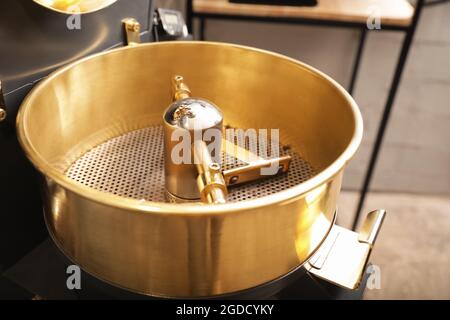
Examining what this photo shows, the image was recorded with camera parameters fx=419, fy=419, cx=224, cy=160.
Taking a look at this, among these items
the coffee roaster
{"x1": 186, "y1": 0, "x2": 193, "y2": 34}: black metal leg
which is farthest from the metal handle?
{"x1": 186, "y1": 0, "x2": 193, "y2": 34}: black metal leg

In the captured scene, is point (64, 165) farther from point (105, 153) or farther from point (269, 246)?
point (269, 246)

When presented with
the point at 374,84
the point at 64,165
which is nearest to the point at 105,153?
the point at 64,165

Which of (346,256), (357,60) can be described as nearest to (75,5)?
(346,256)

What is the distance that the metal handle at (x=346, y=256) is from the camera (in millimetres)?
513

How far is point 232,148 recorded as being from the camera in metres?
0.69

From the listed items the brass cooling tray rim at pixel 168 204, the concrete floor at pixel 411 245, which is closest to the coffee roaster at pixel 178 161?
the brass cooling tray rim at pixel 168 204

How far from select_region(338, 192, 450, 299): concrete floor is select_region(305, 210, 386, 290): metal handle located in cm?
104

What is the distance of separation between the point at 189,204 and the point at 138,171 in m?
0.26

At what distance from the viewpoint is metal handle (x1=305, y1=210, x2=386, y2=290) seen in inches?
20.2

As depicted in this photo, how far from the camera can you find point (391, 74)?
1.72 metres

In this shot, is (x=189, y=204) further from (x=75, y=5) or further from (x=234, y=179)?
(x=75, y=5)

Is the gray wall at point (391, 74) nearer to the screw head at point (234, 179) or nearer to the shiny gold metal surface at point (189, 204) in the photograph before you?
the shiny gold metal surface at point (189, 204)
